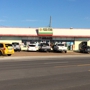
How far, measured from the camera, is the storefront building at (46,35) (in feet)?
165

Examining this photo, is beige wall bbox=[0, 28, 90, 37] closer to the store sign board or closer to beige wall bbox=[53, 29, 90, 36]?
beige wall bbox=[53, 29, 90, 36]

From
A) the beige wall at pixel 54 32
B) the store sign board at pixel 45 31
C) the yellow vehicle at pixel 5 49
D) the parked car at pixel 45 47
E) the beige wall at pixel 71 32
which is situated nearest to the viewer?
the yellow vehicle at pixel 5 49

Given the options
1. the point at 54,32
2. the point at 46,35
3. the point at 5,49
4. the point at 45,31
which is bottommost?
the point at 5,49

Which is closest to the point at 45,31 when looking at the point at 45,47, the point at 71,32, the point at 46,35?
the point at 46,35

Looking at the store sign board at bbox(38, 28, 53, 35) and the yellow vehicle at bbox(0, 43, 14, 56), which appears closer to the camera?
the yellow vehicle at bbox(0, 43, 14, 56)

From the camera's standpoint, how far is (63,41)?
176ft

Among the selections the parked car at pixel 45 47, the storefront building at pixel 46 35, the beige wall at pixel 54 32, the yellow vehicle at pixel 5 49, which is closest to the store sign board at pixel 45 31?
the storefront building at pixel 46 35

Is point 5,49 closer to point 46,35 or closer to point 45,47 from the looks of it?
point 45,47

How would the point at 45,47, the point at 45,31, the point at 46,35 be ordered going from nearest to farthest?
the point at 45,47
the point at 45,31
the point at 46,35

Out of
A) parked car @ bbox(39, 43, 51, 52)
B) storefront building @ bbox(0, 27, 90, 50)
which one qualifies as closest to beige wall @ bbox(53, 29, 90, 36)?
storefront building @ bbox(0, 27, 90, 50)

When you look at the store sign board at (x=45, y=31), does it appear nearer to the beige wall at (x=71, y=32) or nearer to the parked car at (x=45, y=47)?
the beige wall at (x=71, y=32)

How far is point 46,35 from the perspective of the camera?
5172 cm

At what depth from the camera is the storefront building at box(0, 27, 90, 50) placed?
165 feet

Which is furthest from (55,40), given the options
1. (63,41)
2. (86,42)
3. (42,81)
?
(42,81)
